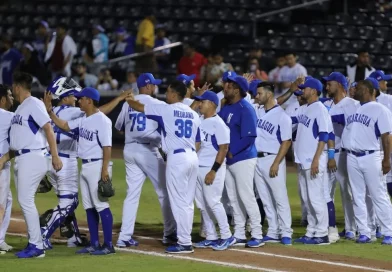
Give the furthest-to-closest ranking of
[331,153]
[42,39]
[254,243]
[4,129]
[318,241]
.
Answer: [42,39] → [331,153] → [318,241] → [254,243] → [4,129]

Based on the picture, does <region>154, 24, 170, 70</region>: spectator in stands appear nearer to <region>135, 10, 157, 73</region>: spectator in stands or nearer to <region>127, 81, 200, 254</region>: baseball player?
<region>135, 10, 157, 73</region>: spectator in stands

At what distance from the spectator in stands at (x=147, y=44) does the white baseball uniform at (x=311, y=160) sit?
10090 mm

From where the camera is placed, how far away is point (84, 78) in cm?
2080

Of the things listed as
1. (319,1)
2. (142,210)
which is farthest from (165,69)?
(142,210)

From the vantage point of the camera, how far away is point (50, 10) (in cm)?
2503

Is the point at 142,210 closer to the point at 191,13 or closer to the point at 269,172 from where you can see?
the point at 269,172

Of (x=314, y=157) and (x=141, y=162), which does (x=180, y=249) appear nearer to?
→ (x=141, y=162)

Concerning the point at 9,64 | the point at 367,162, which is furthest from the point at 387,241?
the point at 9,64

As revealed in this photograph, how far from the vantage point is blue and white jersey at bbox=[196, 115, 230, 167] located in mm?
10656

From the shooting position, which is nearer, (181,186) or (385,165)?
(181,186)

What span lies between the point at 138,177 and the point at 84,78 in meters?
9.91

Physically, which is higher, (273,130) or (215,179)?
(273,130)

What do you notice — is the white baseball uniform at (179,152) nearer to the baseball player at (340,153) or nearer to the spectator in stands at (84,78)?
the baseball player at (340,153)

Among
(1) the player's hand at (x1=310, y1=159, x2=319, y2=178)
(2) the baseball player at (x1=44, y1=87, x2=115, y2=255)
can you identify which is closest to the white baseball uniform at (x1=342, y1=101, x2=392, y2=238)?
(1) the player's hand at (x1=310, y1=159, x2=319, y2=178)
